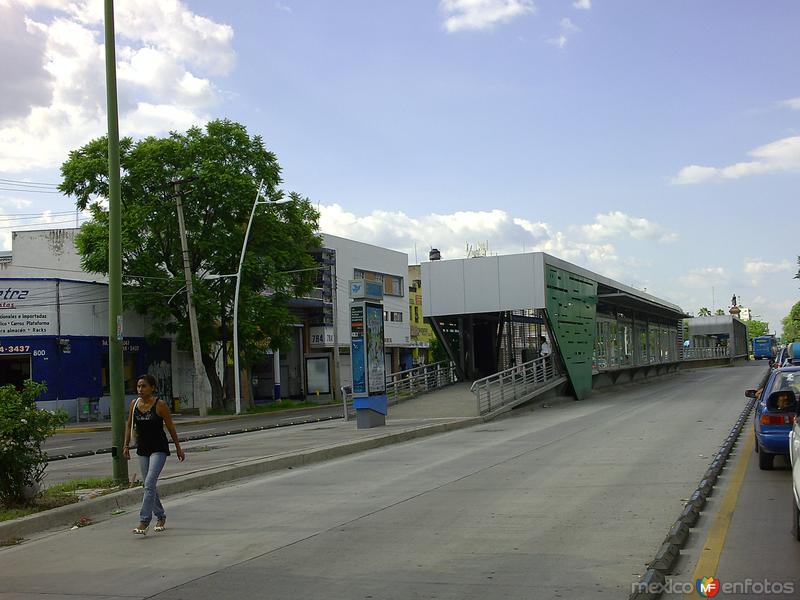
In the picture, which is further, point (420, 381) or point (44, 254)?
point (44, 254)

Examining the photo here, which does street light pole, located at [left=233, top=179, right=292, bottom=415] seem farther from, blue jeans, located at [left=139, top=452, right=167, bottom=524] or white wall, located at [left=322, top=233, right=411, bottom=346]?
blue jeans, located at [left=139, top=452, right=167, bottom=524]

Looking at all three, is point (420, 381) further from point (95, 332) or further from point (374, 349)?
point (95, 332)

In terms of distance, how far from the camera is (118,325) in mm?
12094

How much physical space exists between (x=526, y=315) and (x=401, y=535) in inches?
1224

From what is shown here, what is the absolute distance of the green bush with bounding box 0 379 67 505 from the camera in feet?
31.3

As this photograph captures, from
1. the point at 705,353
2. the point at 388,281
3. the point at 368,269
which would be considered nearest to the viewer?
the point at 368,269

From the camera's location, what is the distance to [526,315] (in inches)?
1532

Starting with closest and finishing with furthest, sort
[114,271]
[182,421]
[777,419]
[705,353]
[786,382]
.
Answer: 1. [777,419]
2. [114,271]
3. [786,382]
4. [182,421]
5. [705,353]

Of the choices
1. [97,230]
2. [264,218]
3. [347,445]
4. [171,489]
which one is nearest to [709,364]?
[264,218]

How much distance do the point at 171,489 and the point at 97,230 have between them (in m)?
27.0

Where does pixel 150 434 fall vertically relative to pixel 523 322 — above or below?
below

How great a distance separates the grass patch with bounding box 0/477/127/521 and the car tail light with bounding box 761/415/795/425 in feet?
28.8

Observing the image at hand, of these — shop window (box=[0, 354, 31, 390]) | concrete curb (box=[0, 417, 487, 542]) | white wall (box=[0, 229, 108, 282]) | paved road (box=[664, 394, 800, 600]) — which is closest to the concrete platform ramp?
concrete curb (box=[0, 417, 487, 542])

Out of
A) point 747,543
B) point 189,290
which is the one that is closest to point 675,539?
point 747,543
